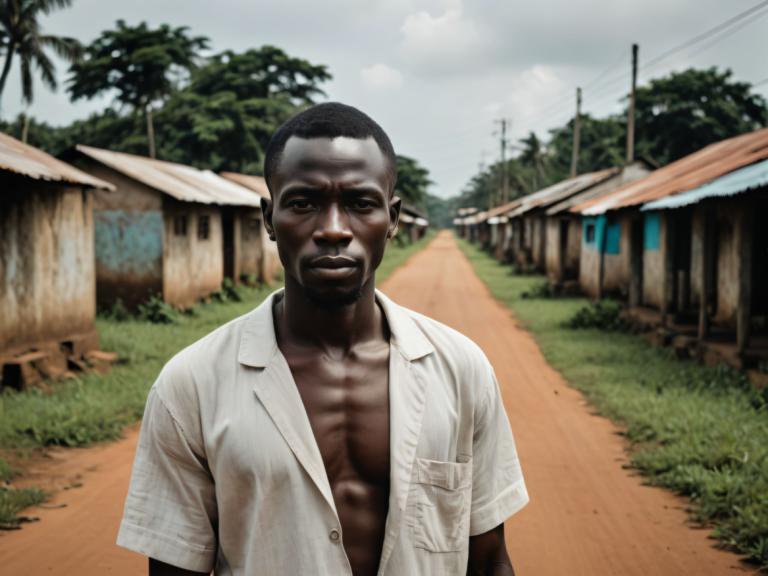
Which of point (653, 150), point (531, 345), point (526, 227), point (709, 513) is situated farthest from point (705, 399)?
point (653, 150)

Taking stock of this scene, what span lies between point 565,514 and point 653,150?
31703mm

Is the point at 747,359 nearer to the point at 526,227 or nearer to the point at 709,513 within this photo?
the point at 709,513

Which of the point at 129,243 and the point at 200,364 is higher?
the point at 129,243

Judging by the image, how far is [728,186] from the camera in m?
8.25

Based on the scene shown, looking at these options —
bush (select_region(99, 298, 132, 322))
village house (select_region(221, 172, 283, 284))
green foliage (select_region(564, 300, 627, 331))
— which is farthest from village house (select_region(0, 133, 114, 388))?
village house (select_region(221, 172, 283, 284))

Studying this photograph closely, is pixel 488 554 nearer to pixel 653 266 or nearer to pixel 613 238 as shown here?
pixel 653 266

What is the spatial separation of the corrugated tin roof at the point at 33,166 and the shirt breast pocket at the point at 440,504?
6.89m

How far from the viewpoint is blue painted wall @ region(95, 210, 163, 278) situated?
546 inches

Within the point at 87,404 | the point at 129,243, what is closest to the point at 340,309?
the point at 87,404

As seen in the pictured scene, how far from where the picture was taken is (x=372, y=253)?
1.82 meters

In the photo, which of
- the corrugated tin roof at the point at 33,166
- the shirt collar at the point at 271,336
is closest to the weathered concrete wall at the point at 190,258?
the corrugated tin roof at the point at 33,166

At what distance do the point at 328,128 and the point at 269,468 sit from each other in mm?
821

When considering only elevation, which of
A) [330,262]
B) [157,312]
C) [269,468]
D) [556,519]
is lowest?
[556,519]

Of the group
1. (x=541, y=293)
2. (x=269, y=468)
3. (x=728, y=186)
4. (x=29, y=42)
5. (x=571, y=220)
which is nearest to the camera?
(x=269, y=468)
